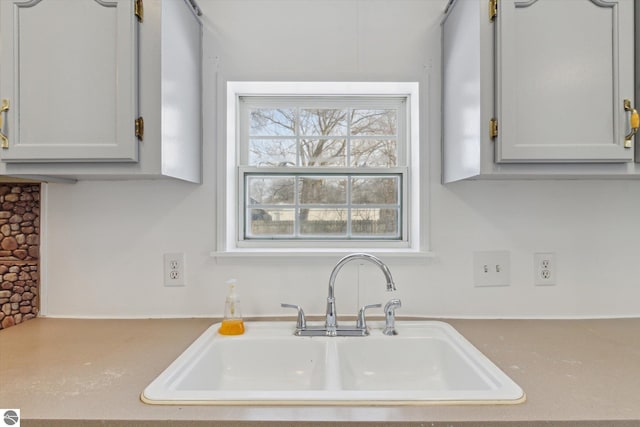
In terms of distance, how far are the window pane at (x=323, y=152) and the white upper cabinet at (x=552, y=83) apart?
0.65 meters

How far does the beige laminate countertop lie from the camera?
2.33 ft

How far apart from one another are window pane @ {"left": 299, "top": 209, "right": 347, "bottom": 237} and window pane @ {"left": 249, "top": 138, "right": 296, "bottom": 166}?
24cm

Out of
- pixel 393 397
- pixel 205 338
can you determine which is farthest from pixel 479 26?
pixel 205 338

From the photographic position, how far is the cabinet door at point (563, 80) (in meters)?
1.05

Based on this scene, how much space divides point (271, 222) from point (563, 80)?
1.14m

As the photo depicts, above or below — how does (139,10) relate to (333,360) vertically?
above

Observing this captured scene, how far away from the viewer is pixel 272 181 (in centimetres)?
160

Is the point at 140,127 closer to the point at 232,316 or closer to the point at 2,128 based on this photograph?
the point at 2,128

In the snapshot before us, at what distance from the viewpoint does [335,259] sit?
1.39m

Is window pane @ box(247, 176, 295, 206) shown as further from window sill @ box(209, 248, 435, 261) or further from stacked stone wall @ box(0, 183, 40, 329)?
stacked stone wall @ box(0, 183, 40, 329)

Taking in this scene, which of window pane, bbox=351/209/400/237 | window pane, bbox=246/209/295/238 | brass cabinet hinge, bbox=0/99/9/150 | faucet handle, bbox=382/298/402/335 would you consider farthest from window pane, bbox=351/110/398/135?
brass cabinet hinge, bbox=0/99/9/150

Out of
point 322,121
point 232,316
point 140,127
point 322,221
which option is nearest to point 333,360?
point 232,316

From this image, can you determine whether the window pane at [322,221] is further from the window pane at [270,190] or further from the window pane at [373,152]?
the window pane at [373,152]

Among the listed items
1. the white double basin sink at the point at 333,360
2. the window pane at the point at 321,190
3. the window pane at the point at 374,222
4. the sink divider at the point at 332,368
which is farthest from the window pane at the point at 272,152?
the sink divider at the point at 332,368
